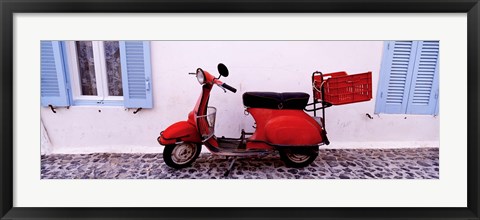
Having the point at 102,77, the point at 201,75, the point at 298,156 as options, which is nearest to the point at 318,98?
the point at 298,156

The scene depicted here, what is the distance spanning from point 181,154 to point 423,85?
247 cm

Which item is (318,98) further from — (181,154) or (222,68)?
(181,154)

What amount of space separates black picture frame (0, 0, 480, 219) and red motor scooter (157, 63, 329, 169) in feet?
2.85

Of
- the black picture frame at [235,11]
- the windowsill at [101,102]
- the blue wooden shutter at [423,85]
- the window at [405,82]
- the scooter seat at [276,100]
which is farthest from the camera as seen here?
the windowsill at [101,102]

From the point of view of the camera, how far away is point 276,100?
8.39 ft

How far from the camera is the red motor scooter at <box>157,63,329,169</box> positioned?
2.55m

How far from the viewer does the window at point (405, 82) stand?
2.46 meters

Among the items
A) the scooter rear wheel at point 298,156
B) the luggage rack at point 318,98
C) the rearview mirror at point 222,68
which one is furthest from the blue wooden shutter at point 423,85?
the rearview mirror at point 222,68

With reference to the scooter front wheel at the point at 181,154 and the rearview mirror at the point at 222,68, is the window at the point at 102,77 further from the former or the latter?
the rearview mirror at the point at 222,68

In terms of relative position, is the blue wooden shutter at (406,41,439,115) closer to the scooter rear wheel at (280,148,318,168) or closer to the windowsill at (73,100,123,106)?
the scooter rear wheel at (280,148,318,168)

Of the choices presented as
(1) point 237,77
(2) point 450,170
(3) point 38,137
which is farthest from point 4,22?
(2) point 450,170

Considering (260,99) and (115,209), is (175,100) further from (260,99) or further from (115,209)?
(115,209)

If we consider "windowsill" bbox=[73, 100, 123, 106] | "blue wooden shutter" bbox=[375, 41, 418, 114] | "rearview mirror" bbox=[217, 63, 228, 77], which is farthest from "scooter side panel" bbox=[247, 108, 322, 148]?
"windowsill" bbox=[73, 100, 123, 106]

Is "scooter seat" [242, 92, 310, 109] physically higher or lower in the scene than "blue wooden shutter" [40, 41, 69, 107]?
lower
